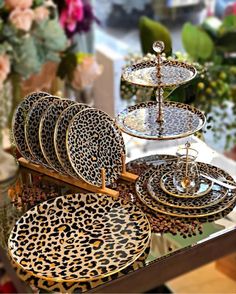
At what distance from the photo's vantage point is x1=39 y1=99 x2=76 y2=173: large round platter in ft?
2.87

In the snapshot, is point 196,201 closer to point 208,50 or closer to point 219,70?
point 219,70

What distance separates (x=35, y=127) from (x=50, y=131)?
0.04 metres

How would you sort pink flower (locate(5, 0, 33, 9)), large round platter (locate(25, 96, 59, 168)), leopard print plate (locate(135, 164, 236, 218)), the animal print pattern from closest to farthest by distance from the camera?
the animal print pattern, leopard print plate (locate(135, 164, 236, 218)), large round platter (locate(25, 96, 59, 168)), pink flower (locate(5, 0, 33, 9))

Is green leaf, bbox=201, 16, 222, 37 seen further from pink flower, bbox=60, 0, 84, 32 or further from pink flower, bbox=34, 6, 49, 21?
pink flower, bbox=34, 6, 49, 21

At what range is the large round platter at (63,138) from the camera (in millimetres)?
850

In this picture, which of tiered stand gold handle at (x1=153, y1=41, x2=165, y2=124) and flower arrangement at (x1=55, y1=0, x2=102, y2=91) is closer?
tiered stand gold handle at (x1=153, y1=41, x2=165, y2=124)

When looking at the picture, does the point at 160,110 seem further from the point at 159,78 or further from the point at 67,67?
the point at 67,67

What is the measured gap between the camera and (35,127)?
2.97 feet

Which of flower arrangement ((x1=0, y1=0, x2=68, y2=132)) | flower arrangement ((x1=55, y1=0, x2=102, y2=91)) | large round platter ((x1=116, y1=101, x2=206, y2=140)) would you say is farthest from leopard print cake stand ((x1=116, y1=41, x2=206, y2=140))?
flower arrangement ((x1=55, y1=0, x2=102, y2=91))

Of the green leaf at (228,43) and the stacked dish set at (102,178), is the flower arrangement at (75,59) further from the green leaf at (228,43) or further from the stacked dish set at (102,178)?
the stacked dish set at (102,178)

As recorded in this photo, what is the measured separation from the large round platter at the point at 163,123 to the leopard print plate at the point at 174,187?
0.09 meters

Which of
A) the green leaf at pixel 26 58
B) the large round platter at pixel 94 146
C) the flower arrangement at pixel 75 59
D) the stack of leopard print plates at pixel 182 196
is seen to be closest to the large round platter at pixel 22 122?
the large round platter at pixel 94 146

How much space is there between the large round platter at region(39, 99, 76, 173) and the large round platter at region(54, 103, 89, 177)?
2cm

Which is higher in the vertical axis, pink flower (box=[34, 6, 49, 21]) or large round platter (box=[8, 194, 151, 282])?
Answer: pink flower (box=[34, 6, 49, 21])
